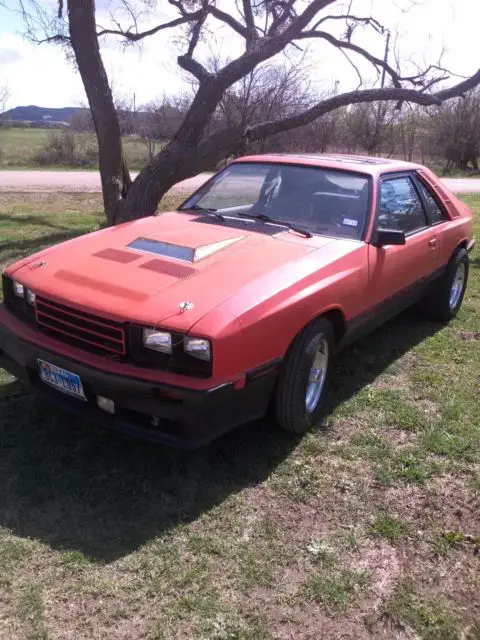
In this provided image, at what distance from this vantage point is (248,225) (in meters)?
4.02

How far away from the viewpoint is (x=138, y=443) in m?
3.37

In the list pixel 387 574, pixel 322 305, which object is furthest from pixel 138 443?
pixel 387 574

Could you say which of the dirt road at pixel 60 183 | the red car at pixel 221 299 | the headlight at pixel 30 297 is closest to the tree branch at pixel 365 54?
the dirt road at pixel 60 183

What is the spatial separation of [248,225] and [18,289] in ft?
5.03

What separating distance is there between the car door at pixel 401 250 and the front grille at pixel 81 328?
6.05ft

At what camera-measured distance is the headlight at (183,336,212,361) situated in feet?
8.98

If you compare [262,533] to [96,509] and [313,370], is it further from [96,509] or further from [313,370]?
[313,370]

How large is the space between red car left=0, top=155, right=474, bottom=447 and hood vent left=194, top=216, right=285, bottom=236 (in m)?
0.02

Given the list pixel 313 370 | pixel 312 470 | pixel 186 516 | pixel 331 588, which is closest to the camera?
pixel 331 588

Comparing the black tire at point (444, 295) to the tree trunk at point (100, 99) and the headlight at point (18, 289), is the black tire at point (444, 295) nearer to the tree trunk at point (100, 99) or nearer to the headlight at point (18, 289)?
the headlight at point (18, 289)

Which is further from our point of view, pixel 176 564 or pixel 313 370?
pixel 313 370

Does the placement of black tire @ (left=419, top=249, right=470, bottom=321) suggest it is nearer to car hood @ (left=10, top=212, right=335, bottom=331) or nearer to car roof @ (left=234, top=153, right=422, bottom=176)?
car roof @ (left=234, top=153, right=422, bottom=176)

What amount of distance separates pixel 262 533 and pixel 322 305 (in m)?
1.31

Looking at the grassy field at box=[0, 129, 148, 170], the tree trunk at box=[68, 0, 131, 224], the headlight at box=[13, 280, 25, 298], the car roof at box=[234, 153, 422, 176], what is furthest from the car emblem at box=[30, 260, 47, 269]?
the grassy field at box=[0, 129, 148, 170]
